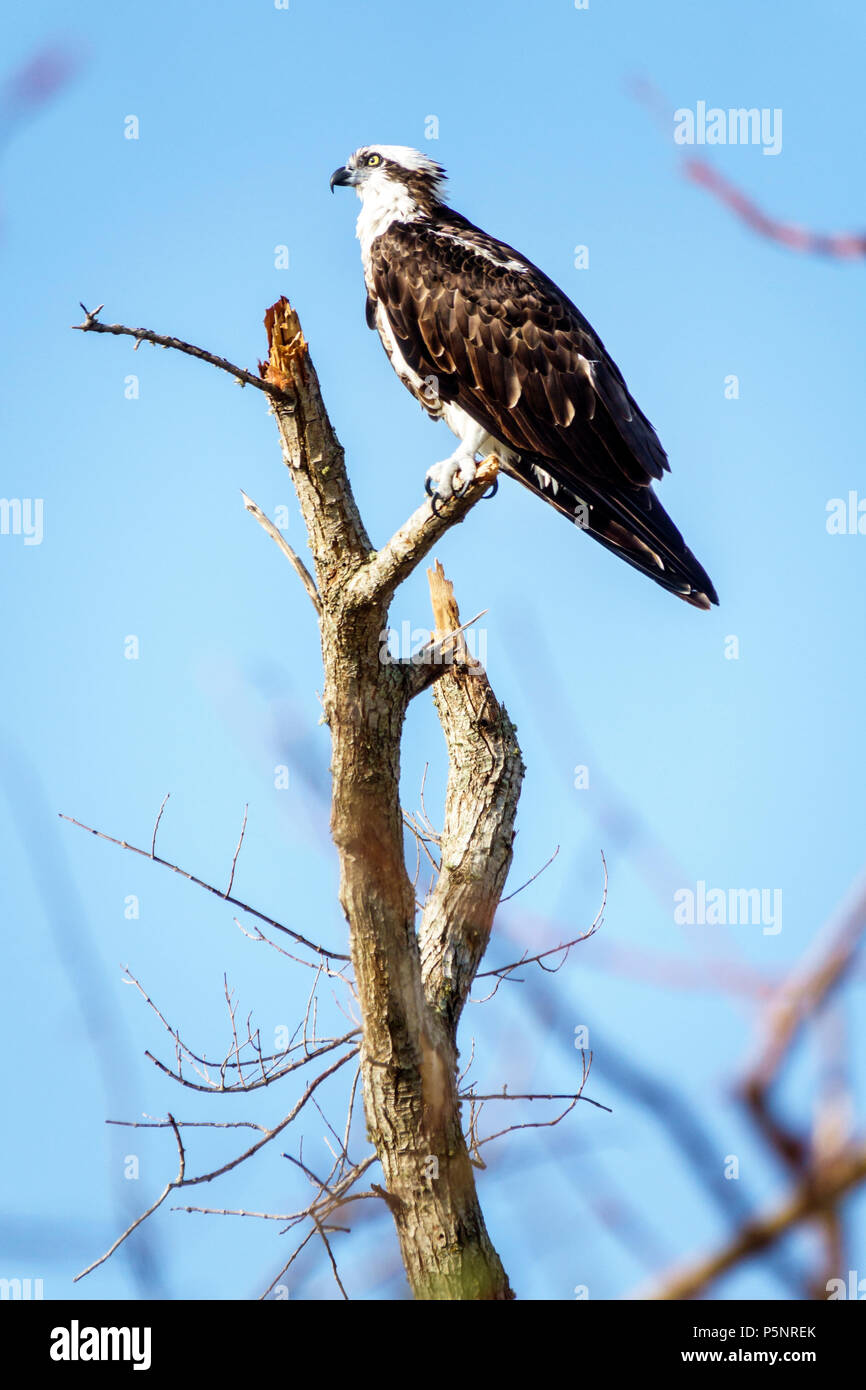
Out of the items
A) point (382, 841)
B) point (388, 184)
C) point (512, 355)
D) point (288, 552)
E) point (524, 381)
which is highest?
point (388, 184)

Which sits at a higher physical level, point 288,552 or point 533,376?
point 533,376

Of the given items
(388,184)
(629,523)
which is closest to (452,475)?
(629,523)

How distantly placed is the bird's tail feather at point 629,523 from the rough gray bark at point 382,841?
1.17m

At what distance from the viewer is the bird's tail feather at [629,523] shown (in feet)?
20.3

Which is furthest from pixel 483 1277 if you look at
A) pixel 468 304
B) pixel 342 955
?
pixel 468 304

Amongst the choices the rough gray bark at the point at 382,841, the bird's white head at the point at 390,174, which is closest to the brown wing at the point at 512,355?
the bird's white head at the point at 390,174

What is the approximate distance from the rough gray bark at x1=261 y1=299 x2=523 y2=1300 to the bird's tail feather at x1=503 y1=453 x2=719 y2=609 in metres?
1.17

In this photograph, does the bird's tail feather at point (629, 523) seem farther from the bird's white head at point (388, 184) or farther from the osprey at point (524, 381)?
the bird's white head at point (388, 184)

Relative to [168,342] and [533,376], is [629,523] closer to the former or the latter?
[533,376]

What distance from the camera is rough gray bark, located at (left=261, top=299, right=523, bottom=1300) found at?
16.2ft

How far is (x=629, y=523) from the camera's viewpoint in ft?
20.9

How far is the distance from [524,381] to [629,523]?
0.93 m

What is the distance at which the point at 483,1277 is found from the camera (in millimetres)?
5074
